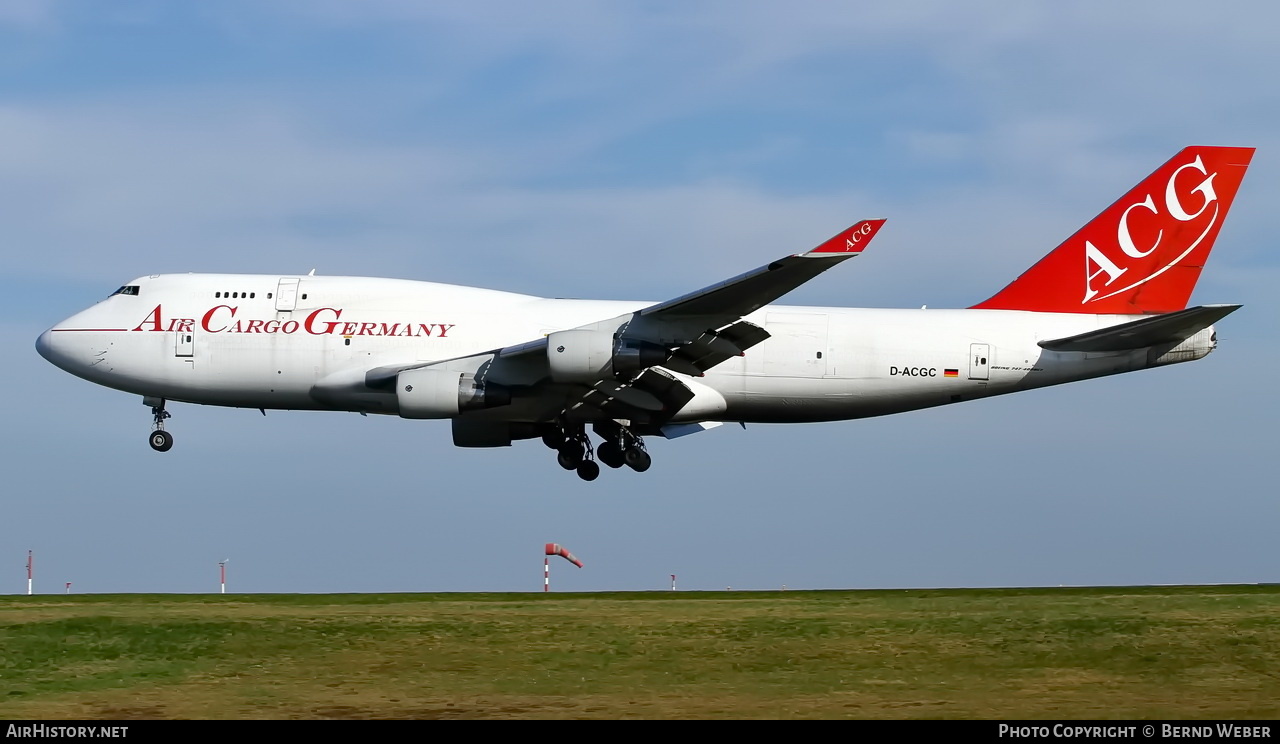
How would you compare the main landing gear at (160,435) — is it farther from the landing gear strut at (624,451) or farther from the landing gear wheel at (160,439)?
the landing gear strut at (624,451)

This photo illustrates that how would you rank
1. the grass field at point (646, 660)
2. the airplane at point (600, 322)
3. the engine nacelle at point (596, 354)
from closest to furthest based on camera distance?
the grass field at point (646, 660)
the engine nacelle at point (596, 354)
the airplane at point (600, 322)

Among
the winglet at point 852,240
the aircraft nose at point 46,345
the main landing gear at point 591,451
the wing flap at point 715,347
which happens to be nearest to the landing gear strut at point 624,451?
the main landing gear at point 591,451

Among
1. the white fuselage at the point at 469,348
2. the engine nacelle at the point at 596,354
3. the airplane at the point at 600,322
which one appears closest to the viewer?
the engine nacelle at the point at 596,354

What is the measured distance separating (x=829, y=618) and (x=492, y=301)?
14.5 meters

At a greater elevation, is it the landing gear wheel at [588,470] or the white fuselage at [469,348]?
the white fuselage at [469,348]

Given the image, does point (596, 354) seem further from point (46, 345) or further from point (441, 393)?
point (46, 345)

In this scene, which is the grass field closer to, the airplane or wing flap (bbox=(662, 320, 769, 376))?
wing flap (bbox=(662, 320, 769, 376))

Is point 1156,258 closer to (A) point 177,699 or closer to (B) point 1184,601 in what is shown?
(B) point 1184,601

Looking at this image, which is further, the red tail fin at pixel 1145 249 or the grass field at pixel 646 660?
the red tail fin at pixel 1145 249

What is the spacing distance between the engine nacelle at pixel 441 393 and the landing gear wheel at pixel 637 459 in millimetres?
3970

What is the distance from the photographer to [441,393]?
30.2 metres

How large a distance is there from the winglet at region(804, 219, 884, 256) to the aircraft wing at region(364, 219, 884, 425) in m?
0.02

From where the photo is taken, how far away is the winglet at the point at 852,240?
84.5ft

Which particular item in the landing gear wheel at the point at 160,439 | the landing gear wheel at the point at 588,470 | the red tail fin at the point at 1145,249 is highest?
the red tail fin at the point at 1145,249
